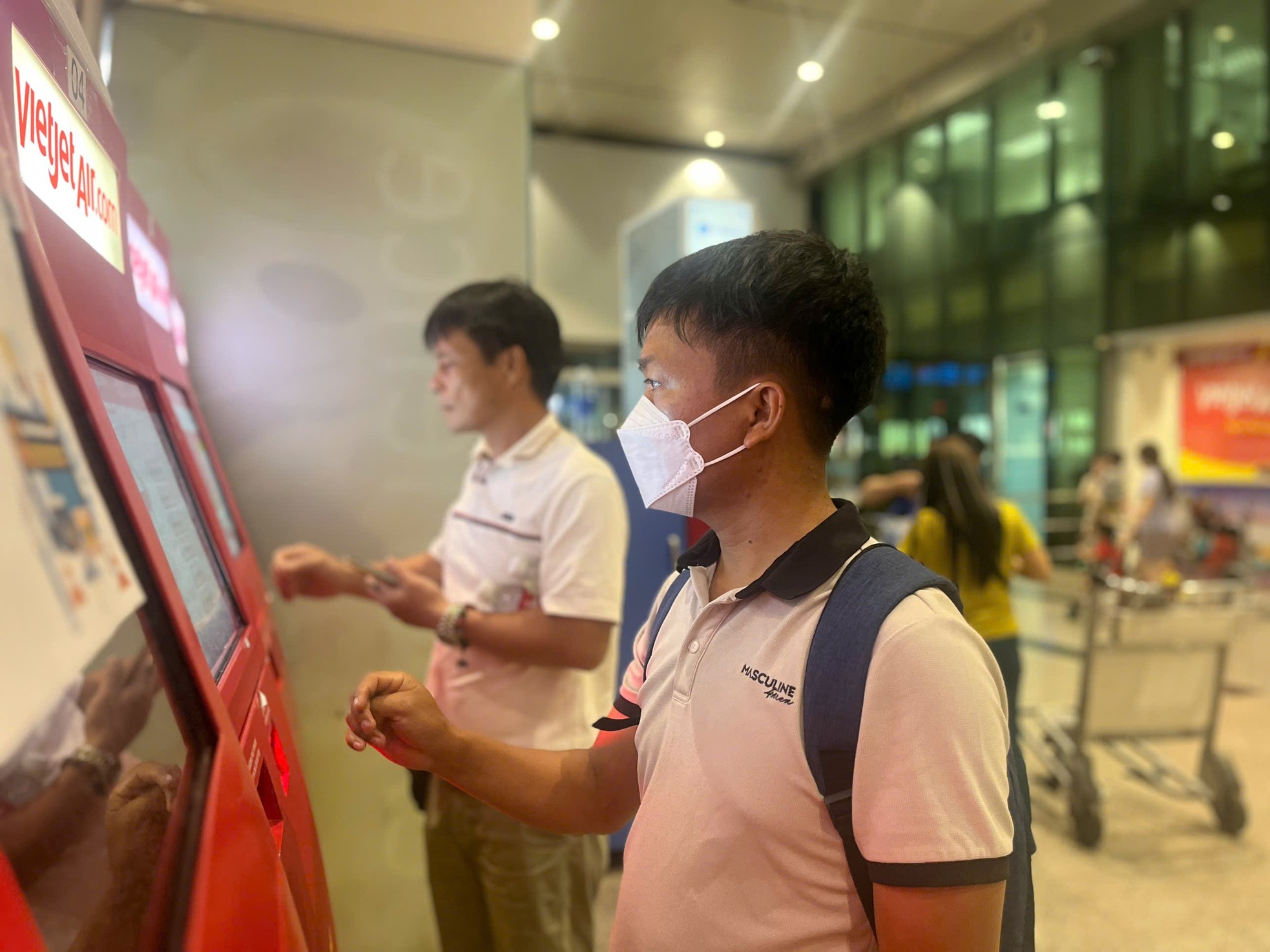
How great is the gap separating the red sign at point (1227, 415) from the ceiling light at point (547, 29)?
278 inches

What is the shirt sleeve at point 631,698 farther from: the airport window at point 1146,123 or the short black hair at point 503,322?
the airport window at point 1146,123

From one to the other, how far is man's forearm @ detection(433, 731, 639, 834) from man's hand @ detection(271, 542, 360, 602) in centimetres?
87

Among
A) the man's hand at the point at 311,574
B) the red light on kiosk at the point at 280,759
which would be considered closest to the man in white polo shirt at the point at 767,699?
A: the red light on kiosk at the point at 280,759

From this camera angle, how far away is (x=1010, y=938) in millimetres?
833

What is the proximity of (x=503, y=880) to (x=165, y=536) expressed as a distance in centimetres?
91

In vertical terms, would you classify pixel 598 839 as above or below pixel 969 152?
below

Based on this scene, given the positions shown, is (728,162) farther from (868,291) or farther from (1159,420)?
(868,291)

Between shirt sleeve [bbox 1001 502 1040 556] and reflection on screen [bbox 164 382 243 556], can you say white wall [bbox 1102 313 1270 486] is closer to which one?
shirt sleeve [bbox 1001 502 1040 556]

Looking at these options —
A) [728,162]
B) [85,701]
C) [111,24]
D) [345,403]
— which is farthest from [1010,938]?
[728,162]

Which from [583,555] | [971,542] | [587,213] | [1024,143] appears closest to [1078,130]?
[1024,143]

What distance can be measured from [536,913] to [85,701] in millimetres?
1149

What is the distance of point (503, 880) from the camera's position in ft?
5.08

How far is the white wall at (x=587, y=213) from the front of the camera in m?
9.00

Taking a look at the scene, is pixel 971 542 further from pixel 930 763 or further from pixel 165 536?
pixel 165 536
